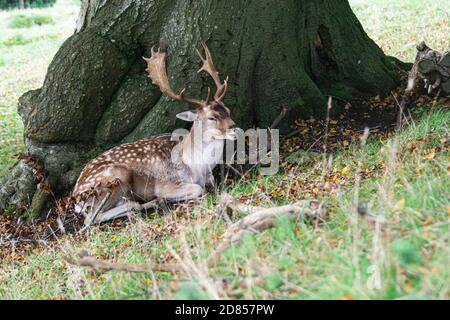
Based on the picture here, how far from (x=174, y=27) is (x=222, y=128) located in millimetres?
1297

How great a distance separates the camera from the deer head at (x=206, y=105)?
6699mm

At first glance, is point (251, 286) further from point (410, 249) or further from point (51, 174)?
point (51, 174)

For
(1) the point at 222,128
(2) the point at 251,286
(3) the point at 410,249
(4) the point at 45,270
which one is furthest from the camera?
(1) the point at 222,128

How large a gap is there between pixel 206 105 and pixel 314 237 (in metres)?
3.17

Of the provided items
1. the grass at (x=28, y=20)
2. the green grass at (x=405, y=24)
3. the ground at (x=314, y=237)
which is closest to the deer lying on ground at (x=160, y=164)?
the ground at (x=314, y=237)

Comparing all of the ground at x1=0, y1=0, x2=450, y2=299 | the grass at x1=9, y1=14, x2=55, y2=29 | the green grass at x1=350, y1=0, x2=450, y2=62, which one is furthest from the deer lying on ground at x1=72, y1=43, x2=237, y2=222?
the grass at x1=9, y1=14, x2=55, y2=29

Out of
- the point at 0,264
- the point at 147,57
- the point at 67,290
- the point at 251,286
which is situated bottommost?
the point at 0,264

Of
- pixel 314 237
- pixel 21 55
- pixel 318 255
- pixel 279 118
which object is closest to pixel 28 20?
pixel 21 55

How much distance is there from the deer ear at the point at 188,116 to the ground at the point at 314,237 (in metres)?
0.87

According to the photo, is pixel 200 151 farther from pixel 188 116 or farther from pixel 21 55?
pixel 21 55

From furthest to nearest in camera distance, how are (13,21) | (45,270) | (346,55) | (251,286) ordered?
(13,21)
(346,55)
(45,270)
(251,286)

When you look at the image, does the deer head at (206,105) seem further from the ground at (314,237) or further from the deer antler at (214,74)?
the ground at (314,237)

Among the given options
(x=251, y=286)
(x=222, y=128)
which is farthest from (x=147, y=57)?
(x=251, y=286)

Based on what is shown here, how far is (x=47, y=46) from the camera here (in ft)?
65.9
